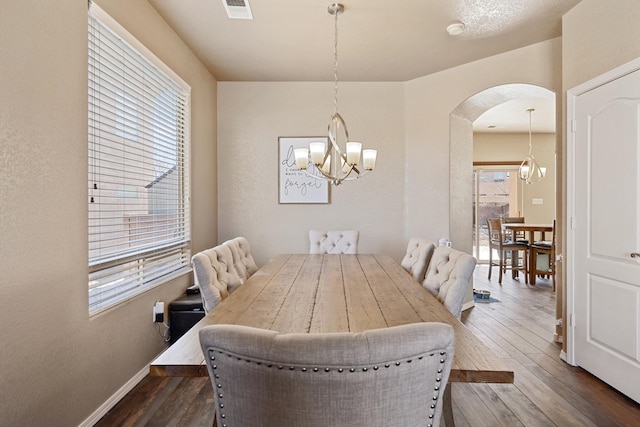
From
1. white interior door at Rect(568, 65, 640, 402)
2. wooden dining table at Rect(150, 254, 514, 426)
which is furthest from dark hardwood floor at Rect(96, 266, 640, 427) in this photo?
wooden dining table at Rect(150, 254, 514, 426)

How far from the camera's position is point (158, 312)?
2695 millimetres

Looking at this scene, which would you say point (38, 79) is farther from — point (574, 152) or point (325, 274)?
point (574, 152)

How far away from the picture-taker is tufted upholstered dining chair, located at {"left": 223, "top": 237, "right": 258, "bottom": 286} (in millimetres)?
2441

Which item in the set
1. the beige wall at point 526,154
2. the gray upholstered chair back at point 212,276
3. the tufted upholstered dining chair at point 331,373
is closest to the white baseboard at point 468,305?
the gray upholstered chair back at point 212,276

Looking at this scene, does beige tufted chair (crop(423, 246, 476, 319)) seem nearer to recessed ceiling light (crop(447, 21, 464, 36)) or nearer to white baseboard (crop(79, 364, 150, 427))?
recessed ceiling light (crop(447, 21, 464, 36))

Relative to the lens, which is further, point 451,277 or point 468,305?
point 468,305

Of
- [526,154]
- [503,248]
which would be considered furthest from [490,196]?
[503,248]

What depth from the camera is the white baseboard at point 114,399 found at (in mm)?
1949

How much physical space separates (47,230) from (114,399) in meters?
1.19

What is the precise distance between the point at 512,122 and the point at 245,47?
5.16 m

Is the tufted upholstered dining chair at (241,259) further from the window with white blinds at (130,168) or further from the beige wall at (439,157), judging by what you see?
the beige wall at (439,157)

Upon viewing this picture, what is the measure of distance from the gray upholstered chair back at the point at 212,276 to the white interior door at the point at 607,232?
8.13ft

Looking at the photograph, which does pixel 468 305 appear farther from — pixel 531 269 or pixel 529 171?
pixel 529 171

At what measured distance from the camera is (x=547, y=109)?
5.50 m
